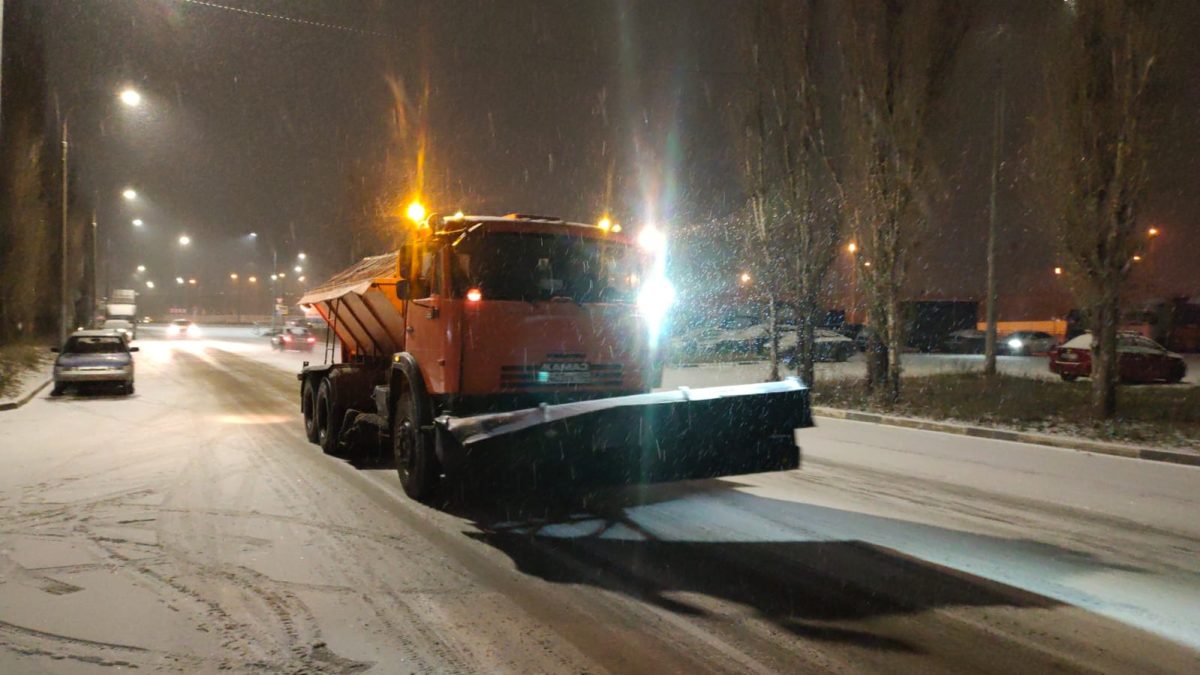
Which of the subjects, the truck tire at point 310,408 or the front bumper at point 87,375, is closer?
the truck tire at point 310,408

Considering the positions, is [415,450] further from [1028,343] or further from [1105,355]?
[1028,343]

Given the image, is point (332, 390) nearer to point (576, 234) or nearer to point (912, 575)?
point (576, 234)

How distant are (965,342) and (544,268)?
41.6 metres

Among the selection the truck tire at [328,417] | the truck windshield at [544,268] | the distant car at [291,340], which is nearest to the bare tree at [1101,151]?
the truck windshield at [544,268]

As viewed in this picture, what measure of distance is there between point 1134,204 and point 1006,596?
1141 centimetres

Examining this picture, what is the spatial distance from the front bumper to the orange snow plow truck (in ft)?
48.3

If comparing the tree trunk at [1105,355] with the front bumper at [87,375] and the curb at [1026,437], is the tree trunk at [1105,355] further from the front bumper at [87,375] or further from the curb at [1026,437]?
the front bumper at [87,375]

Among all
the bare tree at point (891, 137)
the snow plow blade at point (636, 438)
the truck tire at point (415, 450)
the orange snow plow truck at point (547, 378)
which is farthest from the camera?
the bare tree at point (891, 137)

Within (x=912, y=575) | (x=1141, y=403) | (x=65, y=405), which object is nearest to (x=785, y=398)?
(x=912, y=575)

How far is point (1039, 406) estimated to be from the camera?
623 inches

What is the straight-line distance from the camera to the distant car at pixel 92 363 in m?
20.4

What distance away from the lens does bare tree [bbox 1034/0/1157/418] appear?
44.7 feet

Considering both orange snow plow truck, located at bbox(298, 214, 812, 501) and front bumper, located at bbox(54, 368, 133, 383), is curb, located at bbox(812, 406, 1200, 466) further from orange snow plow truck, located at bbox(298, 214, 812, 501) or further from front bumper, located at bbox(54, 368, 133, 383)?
front bumper, located at bbox(54, 368, 133, 383)

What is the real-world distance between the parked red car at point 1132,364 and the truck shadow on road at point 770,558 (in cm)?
1819
